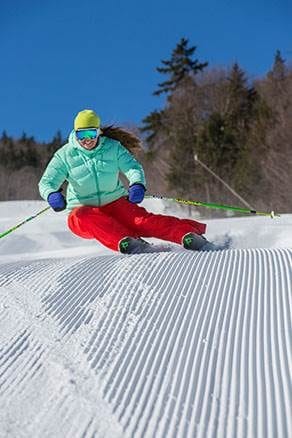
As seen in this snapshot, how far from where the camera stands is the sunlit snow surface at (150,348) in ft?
5.80

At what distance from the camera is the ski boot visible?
4.63m

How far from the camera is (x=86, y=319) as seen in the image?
2.57 meters

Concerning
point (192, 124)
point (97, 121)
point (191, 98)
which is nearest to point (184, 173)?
point (192, 124)

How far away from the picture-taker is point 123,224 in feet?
16.9

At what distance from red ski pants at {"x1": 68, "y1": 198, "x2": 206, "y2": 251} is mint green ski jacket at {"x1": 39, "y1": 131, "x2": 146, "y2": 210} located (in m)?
0.09

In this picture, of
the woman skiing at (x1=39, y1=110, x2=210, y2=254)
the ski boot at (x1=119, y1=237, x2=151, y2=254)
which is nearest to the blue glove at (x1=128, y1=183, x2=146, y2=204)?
the woman skiing at (x1=39, y1=110, x2=210, y2=254)

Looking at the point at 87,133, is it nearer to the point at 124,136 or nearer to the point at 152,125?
the point at 124,136

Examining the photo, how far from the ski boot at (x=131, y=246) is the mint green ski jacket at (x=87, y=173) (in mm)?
589

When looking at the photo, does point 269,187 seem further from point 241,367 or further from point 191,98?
point 241,367

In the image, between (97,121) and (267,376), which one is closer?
(267,376)

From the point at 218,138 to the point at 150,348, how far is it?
27994 mm

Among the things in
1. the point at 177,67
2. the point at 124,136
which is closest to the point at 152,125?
the point at 177,67

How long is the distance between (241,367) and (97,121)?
3.44 meters

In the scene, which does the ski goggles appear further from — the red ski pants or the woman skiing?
the red ski pants
